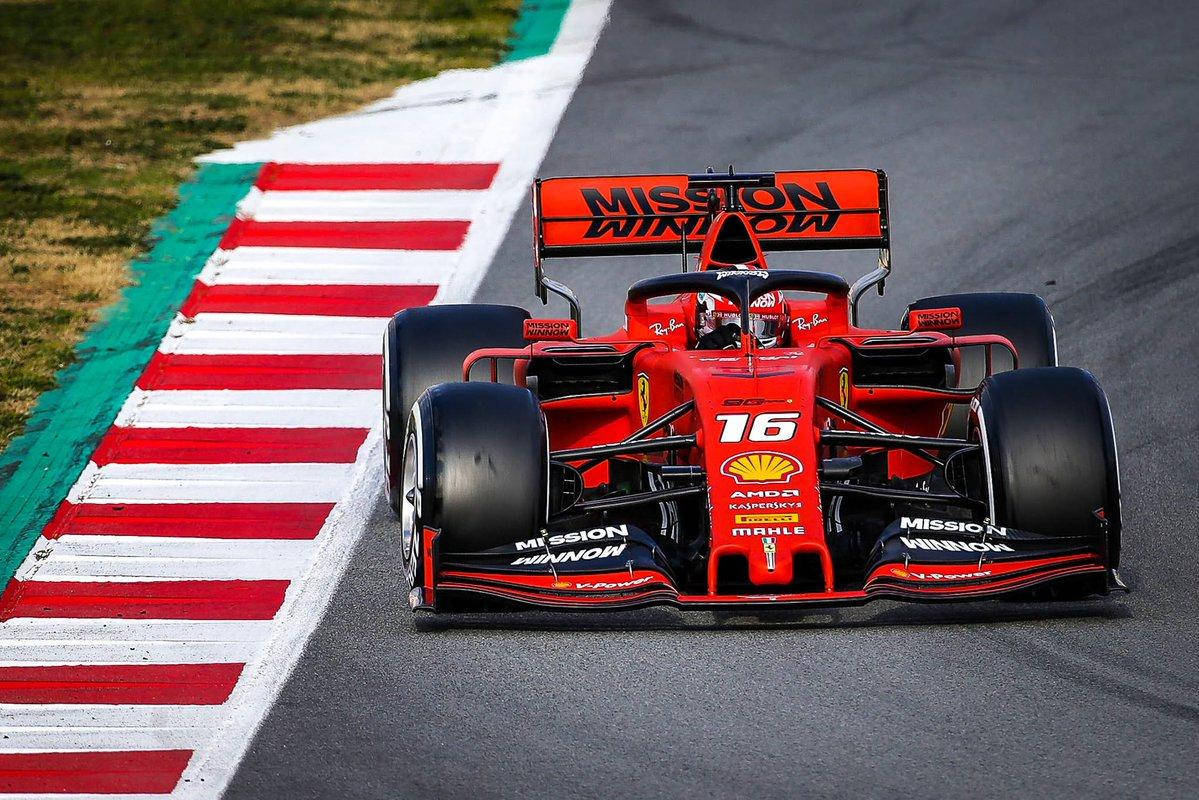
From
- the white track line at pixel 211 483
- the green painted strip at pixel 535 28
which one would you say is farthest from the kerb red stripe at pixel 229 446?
the green painted strip at pixel 535 28

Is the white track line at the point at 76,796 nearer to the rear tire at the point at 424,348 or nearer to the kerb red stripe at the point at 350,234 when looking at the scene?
the rear tire at the point at 424,348

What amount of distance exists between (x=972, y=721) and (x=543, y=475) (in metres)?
1.95

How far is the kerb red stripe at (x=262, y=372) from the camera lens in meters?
10.9

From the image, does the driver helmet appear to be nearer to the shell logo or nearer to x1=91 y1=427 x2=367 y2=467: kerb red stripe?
the shell logo

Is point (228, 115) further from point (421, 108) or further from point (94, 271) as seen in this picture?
point (94, 271)

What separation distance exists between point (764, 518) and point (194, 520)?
3.37 m

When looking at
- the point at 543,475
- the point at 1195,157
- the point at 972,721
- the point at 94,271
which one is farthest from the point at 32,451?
the point at 1195,157

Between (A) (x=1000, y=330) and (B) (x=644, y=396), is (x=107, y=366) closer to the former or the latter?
(B) (x=644, y=396)

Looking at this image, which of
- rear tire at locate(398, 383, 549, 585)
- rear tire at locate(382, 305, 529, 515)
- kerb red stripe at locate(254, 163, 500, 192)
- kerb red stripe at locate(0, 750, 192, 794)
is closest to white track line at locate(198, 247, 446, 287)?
kerb red stripe at locate(254, 163, 500, 192)

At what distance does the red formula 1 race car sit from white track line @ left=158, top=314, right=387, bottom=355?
2.42m

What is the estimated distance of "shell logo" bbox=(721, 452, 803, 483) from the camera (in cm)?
716

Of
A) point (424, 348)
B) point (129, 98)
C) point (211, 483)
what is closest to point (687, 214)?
point (424, 348)

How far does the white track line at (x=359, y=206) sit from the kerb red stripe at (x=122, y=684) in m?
6.53

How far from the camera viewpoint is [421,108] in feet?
51.5
